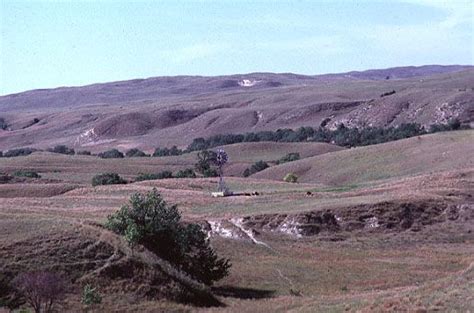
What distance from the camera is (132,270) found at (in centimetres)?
3466

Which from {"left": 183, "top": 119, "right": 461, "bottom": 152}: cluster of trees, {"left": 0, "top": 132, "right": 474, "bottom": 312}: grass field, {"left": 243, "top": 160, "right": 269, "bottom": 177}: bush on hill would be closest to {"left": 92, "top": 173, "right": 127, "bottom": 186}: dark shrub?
{"left": 0, "top": 132, "right": 474, "bottom": 312}: grass field

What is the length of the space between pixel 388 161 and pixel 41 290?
80.7m

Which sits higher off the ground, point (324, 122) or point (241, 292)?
point (324, 122)

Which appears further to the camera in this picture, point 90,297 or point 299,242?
point 299,242

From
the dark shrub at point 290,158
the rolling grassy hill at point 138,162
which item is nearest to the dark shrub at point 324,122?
the rolling grassy hill at point 138,162

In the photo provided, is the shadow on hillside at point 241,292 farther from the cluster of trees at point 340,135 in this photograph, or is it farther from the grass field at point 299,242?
the cluster of trees at point 340,135

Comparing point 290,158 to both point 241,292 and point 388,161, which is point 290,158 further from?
point 241,292

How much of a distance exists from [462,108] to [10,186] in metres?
109

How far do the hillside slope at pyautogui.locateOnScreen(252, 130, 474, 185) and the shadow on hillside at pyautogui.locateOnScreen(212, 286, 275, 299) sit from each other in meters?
53.4

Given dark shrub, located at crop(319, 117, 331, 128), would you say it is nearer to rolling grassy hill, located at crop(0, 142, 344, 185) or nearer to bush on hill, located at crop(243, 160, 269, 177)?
rolling grassy hill, located at crop(0, 142, 344, 185)

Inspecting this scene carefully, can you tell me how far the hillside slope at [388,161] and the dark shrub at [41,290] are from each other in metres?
64.8

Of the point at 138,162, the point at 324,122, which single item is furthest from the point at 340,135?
the point at 138,162

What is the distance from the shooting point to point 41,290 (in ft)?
95.2

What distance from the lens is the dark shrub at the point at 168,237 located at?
3991 centimetres
